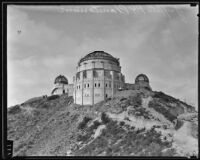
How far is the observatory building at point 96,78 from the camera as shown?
57.7 m

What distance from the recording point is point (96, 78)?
58.7 metres

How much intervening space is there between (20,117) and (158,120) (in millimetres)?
28692

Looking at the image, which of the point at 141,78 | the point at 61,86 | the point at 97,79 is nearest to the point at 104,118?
the point at 97,79

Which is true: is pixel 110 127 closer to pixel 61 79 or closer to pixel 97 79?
pixel 97 79

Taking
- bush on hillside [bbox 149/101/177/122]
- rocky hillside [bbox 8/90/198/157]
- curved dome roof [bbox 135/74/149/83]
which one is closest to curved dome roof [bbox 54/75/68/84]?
rocky hillside [bbox 8/90/198/157]

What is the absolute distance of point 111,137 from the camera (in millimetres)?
49375

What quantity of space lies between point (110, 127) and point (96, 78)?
10.8 meters

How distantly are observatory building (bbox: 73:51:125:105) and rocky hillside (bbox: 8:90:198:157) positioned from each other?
4.86 ft

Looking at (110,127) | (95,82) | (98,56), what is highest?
(98,56)

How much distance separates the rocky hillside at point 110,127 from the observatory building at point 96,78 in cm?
148

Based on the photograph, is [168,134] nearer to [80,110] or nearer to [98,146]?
[98,146]

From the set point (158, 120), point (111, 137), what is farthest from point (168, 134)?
point (111, 137)

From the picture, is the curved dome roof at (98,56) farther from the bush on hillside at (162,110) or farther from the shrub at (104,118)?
the shrub at (104,118)

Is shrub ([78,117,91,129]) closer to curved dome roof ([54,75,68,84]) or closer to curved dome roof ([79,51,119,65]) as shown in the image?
curved dome roof ([79,51,119,65])
